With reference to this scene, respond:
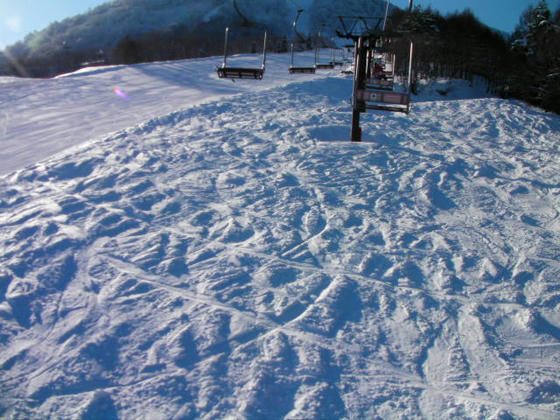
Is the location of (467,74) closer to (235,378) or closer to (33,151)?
(33,151)

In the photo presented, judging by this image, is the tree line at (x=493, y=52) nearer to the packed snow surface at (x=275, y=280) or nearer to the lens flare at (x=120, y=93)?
the lens flare at (x=120, y=93)

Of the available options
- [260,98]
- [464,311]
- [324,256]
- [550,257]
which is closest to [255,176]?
[324,256]

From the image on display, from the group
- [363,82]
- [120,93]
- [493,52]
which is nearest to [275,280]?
[363,82]

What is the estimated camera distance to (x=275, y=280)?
4512 mm

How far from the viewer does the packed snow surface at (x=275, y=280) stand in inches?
124

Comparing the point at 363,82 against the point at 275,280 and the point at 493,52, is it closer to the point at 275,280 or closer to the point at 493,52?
the point at 275,280

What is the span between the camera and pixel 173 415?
291 cm

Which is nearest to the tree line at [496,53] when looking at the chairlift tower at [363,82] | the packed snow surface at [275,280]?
the chairlift tower at [363,82]

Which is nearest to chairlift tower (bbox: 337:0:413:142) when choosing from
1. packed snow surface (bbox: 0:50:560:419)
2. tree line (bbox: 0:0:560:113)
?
packed snow surface (bbox: 0:50:560:419)

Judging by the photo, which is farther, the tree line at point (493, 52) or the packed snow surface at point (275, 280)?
the tree line at point (493, 52)

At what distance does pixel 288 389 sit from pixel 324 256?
7.14 ft

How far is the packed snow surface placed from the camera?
3.15 meters

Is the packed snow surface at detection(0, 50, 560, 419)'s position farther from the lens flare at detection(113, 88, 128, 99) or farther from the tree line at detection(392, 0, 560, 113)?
the tree line at detection(392, 0, 560, 113)

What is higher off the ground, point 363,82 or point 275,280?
point 363,82
